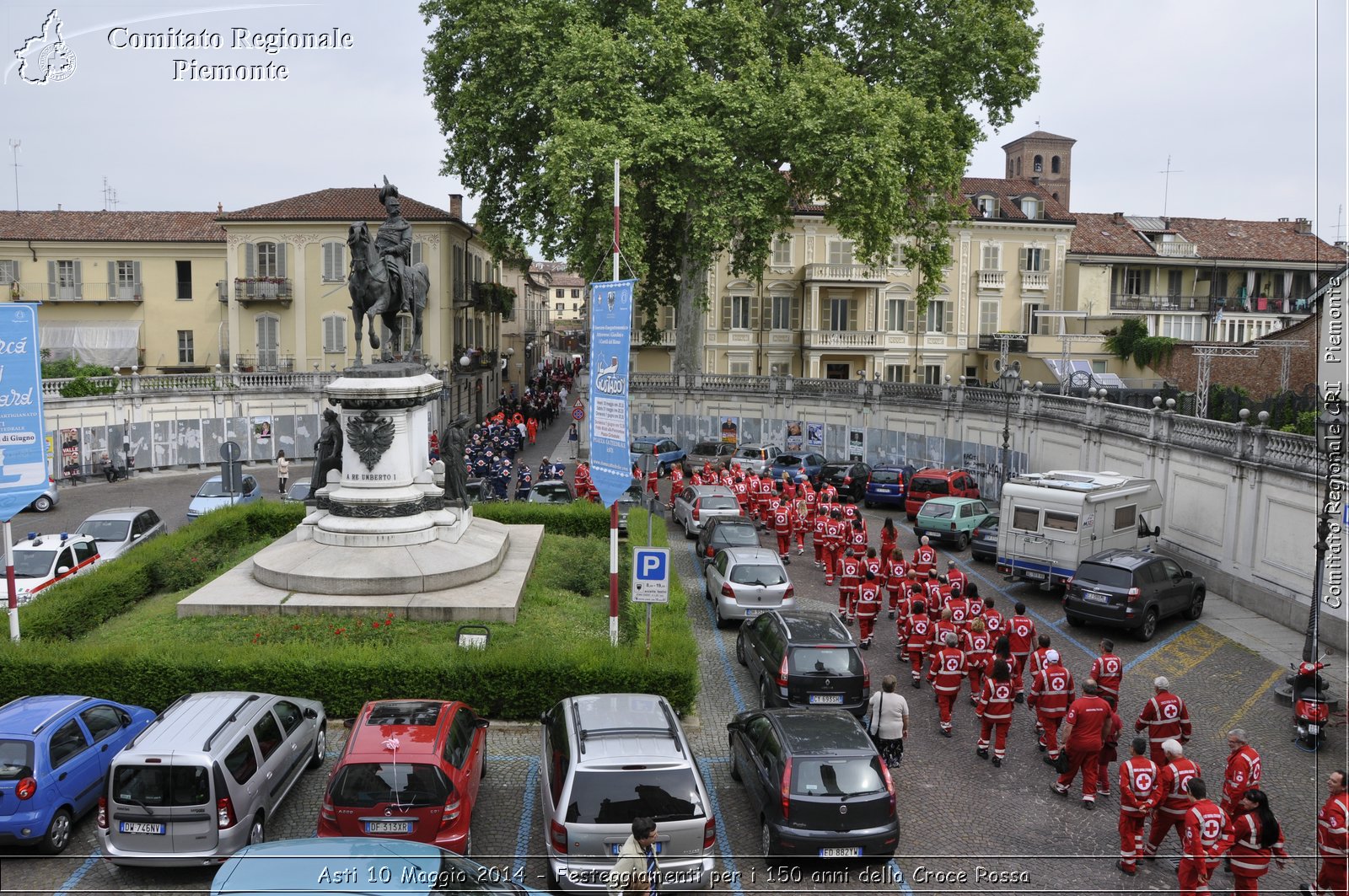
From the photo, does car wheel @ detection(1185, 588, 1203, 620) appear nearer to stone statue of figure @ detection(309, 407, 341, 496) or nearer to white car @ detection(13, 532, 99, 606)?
stone statue of figure @ detection(309, 407, 341, 496)

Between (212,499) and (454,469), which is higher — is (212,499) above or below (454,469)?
below

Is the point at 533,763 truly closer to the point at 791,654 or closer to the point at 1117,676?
the point at 791,654

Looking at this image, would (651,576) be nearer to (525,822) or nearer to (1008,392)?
(525,822)

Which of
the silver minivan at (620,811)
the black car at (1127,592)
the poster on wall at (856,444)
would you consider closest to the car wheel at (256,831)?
the silver minivan at (620,811)

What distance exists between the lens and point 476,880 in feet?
27.1

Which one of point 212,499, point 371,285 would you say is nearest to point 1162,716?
point 371,285

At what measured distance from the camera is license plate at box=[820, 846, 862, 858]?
9.95 meters

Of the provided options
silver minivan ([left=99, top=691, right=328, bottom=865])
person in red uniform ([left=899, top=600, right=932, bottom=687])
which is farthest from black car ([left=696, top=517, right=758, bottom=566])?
silver minivan ([left=99, top=691, right=328, bottom=865])

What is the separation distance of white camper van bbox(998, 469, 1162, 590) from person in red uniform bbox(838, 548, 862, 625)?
Result: 4.11 metres

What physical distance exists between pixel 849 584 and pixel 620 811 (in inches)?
410

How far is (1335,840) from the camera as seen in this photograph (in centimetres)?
922

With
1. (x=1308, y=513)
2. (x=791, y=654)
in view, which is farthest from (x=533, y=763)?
(x=1308, y=513)

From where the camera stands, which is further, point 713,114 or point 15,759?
point 713,114

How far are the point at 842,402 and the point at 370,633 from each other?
2971cm
